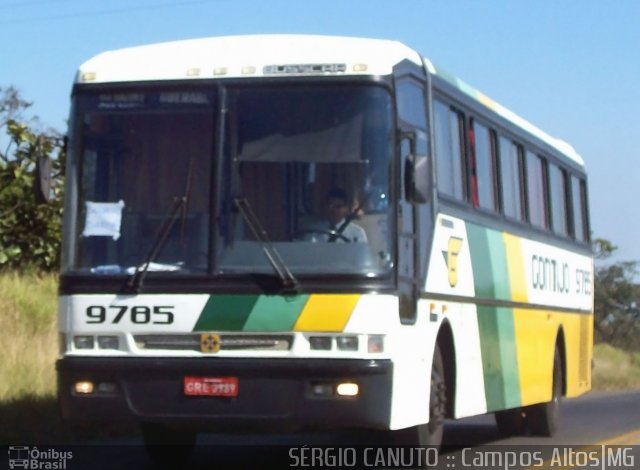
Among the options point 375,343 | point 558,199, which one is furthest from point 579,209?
point 375,343

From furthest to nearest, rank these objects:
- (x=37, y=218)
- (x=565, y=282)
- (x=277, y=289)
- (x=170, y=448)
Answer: (x=37, y=218)
(x=565, y=282)
(x=170, y=448)
(x=277, y=289)

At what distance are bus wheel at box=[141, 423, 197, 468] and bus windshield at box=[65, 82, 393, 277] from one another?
7.27 feet

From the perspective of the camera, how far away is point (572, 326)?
18.1 meters

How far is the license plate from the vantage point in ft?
33.9

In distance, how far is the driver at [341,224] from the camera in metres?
10.5

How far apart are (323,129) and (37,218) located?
14.6 m

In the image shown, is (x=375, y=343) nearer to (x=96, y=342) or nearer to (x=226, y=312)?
(x=226, y=312)

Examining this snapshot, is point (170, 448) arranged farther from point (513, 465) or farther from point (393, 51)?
point (393, 51)

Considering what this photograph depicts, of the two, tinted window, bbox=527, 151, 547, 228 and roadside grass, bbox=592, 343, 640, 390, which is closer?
tinted window, bbox=527, 151, 547, 228

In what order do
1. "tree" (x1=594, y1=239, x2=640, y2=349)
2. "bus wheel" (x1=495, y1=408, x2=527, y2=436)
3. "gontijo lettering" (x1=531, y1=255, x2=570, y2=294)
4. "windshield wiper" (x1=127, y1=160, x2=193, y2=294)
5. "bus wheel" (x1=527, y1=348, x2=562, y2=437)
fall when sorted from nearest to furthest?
"windshield wiper" (x1=127, y1=160, x2=193, y2=294) < "gontijo lettering" (x1=531, y1=255, x2=570, y2=294) < "bus wheel" (x1=527, y1=348, x2=562, y2=437) < "bus wheel" (x1=495, y1=408, x2=527, y2=436) < "tree" (x1=594, y1=239, x2=640, y2=349)

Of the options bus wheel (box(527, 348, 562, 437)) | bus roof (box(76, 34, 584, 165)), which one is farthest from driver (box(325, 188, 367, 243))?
bus wheel (box(527, 348, 562, 437))

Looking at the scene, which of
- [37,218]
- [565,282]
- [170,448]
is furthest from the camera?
[37,218]

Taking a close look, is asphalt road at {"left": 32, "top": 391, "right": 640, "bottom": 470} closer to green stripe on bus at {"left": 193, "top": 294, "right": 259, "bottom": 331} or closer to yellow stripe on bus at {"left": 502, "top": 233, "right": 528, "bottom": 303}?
yellow stripe on bus at {"left": 502, "top": 233, "right": 528, "bottom": 303}

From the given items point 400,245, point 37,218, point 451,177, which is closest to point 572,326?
point 451,177
